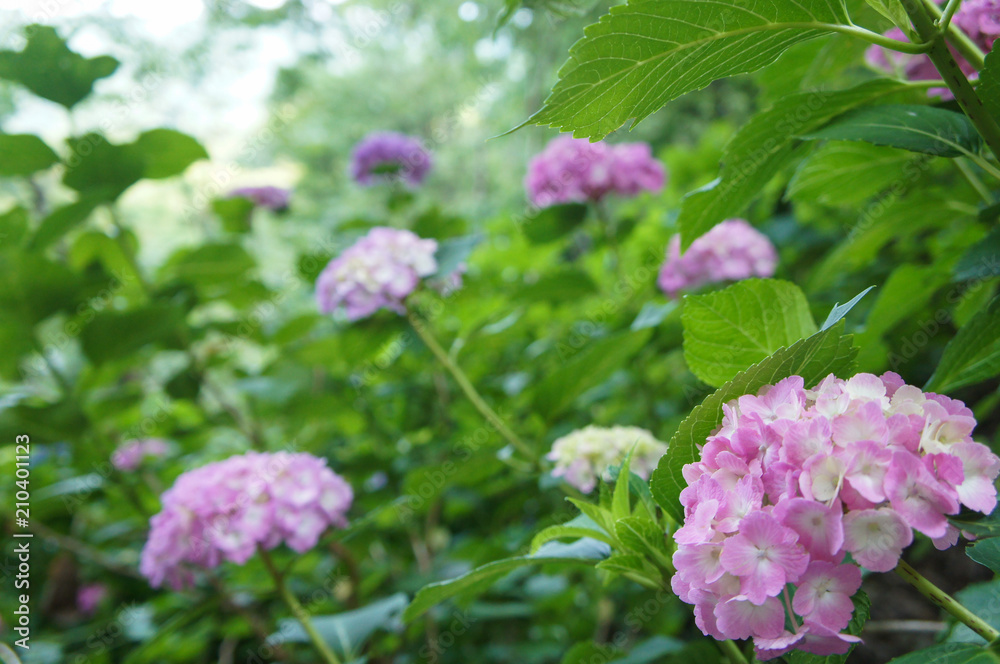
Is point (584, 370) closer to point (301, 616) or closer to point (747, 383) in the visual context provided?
point (747, 383)

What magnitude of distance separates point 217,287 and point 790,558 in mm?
1951

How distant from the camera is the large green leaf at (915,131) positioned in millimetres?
651

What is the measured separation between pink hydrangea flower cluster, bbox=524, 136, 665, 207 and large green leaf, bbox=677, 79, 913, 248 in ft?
3.39

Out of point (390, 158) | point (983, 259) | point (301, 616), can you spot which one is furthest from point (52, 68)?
point (983, 259)

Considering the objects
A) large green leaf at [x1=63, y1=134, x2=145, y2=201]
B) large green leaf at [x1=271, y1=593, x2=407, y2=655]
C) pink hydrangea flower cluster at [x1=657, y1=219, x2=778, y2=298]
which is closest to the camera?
large green leaf at [x1=271, y1=593, x2=407, y2=655]

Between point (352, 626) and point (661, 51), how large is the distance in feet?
3.68

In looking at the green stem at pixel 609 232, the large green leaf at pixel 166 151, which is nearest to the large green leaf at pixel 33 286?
the large green leaf at pixel 166 151

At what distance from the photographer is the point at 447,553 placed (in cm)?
175

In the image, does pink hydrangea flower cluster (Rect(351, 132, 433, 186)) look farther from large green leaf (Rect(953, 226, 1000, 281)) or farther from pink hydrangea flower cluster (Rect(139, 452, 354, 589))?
large green leaf (Rect(953, 226, 1000, 281))

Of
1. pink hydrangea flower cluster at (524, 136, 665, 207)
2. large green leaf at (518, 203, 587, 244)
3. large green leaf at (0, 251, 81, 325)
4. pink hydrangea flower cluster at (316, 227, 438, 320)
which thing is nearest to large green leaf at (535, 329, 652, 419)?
pink hydrangea flower cluster at (316, 227, 438, 320)

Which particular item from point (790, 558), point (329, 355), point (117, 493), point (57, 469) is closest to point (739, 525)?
point (790, 558)

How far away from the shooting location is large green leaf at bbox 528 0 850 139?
0.58m

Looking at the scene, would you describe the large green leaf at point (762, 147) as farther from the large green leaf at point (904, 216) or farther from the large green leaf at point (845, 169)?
the large green leaf at point (904, 216)

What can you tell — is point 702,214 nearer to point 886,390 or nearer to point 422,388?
point 886,390
